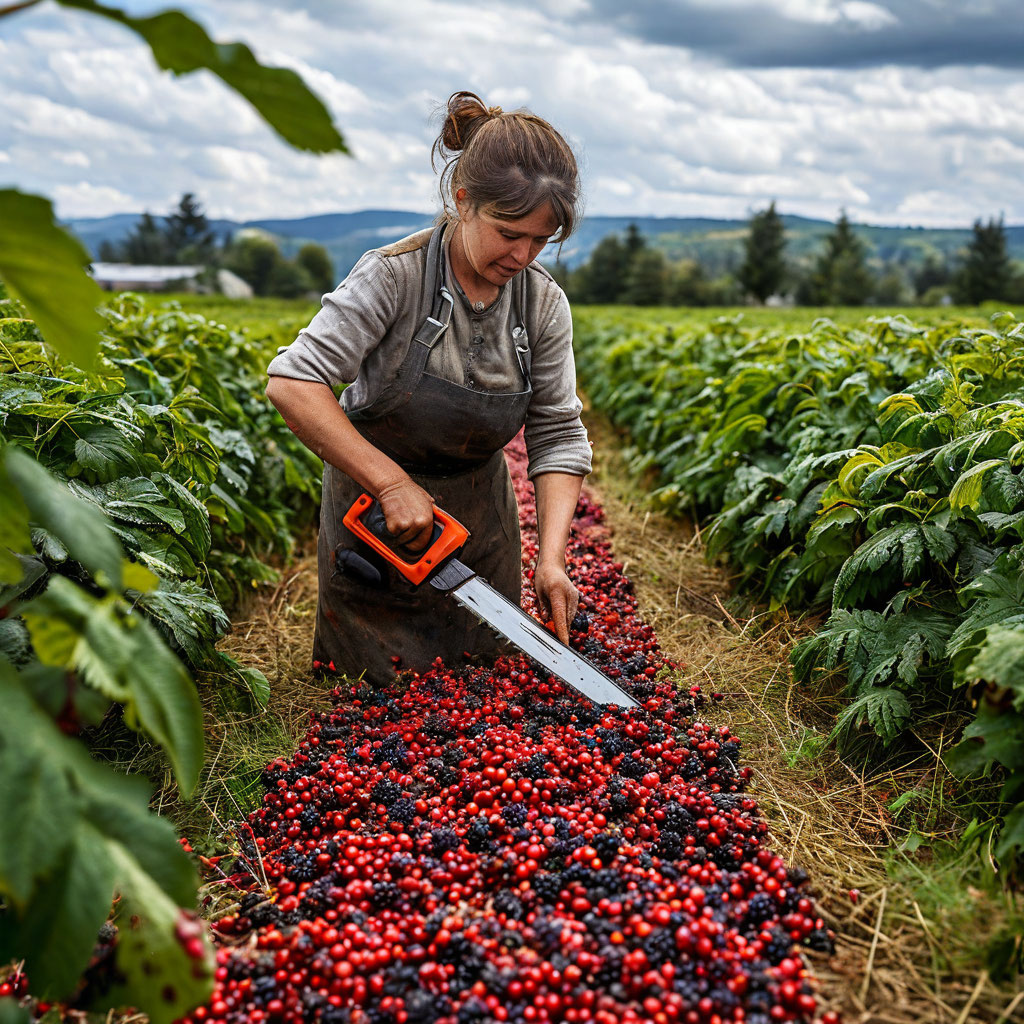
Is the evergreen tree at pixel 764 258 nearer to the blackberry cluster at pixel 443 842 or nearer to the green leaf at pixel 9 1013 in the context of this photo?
the blackberry cluster at pixel 443 842

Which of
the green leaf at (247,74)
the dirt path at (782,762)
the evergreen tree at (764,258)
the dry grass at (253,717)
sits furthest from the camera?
the evergreen tree at (764,258)

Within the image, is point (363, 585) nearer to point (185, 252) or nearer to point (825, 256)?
point (825, 256)

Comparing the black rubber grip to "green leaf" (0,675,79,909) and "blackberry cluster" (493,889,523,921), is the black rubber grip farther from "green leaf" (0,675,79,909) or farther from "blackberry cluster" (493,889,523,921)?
"green leaf" (0,675,79,909)

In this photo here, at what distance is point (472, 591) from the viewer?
10.4ft

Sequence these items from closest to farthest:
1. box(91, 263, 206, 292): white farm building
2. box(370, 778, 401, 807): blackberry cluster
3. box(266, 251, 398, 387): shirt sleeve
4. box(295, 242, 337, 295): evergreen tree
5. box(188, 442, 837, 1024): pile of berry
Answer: box(188, 442, 837, 1024): pile of berry
box(370, 778, 401, 807): blackberry cluster
box(266, 251, 398, 387): shirt sleeve
box(295, 242, 337, 295): evergreen tree
box(91, 263, 206, 292): white farm building

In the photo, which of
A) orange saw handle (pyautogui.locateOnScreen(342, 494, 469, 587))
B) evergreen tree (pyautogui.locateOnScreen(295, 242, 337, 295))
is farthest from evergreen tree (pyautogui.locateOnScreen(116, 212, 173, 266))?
orange saw handle (pyautogui.locateOnScreen(342, 494, 469, 587))

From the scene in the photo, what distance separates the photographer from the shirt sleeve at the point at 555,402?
11.9 feet

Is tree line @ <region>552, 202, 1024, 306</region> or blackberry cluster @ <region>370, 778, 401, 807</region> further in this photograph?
tree line @ <region>552, 202, 1024, 306</region>

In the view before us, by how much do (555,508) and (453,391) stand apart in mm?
674

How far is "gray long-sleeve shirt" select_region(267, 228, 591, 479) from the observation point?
10.4 feet

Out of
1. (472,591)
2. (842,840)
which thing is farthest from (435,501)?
(842,840)

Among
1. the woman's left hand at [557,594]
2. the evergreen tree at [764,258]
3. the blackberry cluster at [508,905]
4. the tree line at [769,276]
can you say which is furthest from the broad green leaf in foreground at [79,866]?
the evergreen tree at [764,258]

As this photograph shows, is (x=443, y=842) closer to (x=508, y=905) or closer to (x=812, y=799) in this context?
(x=508, y=905)

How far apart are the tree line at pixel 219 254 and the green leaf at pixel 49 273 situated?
274 ft
